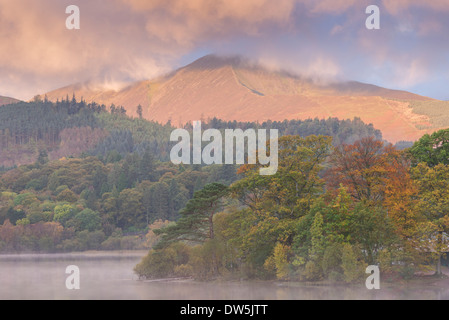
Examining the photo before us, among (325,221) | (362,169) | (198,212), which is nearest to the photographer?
(325,221)

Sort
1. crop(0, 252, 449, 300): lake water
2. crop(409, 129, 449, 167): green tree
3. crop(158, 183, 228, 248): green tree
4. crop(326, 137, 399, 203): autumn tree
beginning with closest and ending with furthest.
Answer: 1. crop(0, 252, 449, 300): lake water
2. crop(409, 129, 449, 167): green tree
3. crop(326, 137, 399, 203): autumn tree
4. crop(158, 183, 228, 248): green tree

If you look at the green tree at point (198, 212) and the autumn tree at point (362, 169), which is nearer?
the autumn tree at point (362, 169)

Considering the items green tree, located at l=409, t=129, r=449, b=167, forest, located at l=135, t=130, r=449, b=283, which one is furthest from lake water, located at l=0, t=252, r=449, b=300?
green tree, located at l=409, t=129, r=449, b=167

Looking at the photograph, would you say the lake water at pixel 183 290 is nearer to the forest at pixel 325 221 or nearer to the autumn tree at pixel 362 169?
the forest at pixel 325 221

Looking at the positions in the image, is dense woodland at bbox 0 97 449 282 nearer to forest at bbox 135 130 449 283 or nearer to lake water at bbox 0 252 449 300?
forest at bbox 135 130 449 283

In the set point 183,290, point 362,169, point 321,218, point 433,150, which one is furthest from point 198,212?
point 433,150

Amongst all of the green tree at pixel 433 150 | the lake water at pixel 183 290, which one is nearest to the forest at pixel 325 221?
the green tree at pixel 433 150

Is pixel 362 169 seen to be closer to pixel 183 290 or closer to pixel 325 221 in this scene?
pixel 325 221

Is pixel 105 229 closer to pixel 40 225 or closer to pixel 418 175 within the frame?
pixel 40 225

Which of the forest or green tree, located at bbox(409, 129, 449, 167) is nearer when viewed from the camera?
the forest

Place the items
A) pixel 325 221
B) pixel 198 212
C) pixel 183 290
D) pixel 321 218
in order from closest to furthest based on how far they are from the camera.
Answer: pixel 183 290 < pixel 321 218 < pixel 325 221 < pixel 198 212

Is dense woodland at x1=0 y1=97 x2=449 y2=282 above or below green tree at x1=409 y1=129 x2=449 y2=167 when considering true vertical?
below

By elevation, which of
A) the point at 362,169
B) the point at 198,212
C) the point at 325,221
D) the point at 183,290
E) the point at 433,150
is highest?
the point at 433,150
